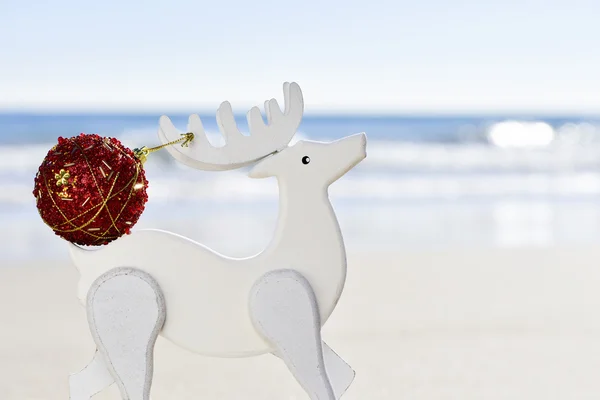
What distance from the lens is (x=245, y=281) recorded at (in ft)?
5.99

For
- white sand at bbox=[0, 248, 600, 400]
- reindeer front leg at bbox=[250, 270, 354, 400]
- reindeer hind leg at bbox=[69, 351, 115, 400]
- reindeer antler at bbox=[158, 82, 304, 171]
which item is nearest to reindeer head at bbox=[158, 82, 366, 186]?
reindeer antler at bbox=[158, 82, 304, 171]

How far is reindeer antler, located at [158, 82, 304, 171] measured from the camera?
6.07 feet

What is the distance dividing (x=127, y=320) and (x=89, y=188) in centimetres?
28

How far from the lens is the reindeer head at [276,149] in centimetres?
184

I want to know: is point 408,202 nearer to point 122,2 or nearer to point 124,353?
point 124,353

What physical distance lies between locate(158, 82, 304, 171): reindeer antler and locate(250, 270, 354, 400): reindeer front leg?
10.5 inches

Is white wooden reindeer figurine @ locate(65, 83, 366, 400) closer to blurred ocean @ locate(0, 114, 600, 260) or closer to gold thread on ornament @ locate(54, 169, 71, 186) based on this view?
gold thread on ornament @ locate(54, 169, 71, 186)

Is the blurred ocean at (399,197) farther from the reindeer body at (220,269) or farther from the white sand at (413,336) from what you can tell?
the reindeer body at (220,269)

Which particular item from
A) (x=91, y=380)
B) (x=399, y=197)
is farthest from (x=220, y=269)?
(x=399, y=197)

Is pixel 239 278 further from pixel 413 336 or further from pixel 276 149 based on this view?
pixel 413 336

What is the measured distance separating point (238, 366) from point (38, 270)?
1533 mm

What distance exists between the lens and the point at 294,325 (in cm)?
179

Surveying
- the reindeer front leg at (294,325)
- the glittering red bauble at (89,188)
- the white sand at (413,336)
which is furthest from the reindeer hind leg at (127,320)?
the white sand at (413,336)

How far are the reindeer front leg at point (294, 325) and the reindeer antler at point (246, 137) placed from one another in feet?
0.88
